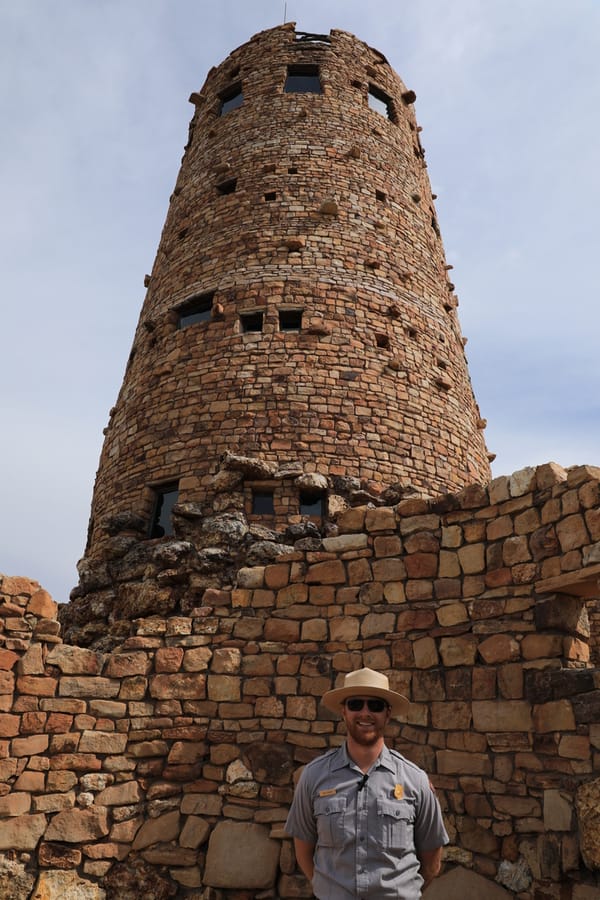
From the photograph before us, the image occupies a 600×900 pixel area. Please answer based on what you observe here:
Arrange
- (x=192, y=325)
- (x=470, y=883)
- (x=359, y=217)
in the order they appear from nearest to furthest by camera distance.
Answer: (x=470, y=883) → (x=192, y=325) → (x=359, y=217)

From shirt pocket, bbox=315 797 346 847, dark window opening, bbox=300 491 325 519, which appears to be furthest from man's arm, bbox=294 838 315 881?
dark window opening, bbox=300 491 325 519

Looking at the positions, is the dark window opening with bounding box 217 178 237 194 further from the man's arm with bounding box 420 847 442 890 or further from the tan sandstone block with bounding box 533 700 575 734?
the man's arm with bounding box 420 847 442 890

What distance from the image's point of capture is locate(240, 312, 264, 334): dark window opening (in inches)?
383

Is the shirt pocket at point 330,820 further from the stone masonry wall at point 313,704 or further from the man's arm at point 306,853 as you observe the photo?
the stone masonry wall at point 313,704

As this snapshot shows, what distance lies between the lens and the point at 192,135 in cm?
1405

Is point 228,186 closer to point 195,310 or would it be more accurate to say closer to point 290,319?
point 195,310

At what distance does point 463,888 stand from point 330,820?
2512mm

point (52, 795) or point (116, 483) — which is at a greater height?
point (116, 483)

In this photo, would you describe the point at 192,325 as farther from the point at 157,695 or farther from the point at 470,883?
the point at 470,883

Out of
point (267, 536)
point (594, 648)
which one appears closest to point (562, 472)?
point (267, 536)

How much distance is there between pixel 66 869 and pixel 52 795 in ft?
1.77

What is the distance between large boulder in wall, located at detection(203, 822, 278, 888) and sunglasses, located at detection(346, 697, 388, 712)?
2.88 meters

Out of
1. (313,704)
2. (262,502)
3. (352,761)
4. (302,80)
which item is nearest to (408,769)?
(352,761)

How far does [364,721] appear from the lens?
3070 millimetres
